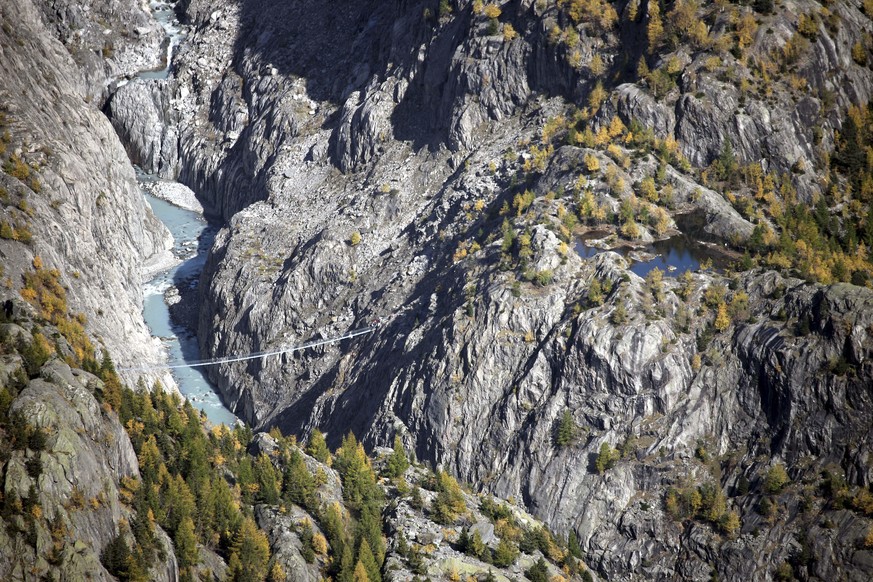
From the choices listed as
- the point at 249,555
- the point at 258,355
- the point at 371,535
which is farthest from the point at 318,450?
the point at 258,355

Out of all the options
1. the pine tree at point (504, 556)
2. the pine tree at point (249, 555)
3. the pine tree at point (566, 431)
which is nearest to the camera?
the pine tree at point (249, 555)

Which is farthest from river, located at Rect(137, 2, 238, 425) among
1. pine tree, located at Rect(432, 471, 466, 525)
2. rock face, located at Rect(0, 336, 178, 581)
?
rock face, located at Rect(0, 336, 178, 581)

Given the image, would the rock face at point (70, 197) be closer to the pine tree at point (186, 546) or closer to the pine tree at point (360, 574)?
the pine tree at point (186, 546)

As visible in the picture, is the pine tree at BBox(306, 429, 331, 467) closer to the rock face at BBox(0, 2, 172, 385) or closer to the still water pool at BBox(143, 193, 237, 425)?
the rock face at BBox(0, 2, 172, 385)

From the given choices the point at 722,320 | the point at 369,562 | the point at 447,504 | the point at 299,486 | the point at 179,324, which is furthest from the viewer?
the point at 179,324

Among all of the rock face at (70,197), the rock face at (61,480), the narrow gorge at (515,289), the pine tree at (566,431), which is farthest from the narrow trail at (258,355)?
the rock face at (61,480)

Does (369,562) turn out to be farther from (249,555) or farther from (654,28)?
(654,28)

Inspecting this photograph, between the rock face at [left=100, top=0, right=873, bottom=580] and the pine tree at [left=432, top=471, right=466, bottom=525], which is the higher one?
the rock face at [left=100, top=0, right=873, bottom=580]
